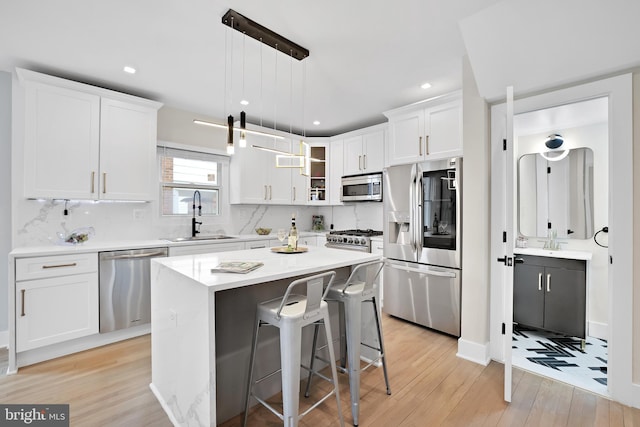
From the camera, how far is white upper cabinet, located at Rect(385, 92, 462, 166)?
10.4ft

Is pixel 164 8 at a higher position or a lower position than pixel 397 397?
higher

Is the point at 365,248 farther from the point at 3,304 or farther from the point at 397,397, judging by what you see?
the point at 3,304

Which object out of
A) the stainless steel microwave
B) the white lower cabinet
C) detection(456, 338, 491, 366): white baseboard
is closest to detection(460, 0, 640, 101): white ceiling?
the stainless steel microwave

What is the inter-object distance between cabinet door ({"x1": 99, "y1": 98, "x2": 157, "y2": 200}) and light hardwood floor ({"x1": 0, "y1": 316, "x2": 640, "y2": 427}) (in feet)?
5.56

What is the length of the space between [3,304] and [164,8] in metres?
3.21

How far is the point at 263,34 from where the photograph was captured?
2283 mm

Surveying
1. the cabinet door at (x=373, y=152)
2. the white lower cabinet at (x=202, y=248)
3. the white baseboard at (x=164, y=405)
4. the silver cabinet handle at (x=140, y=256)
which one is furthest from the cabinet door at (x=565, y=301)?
the silver cabinet handle at (x=140, y=256)

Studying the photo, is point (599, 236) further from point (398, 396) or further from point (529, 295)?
point (398, 396)

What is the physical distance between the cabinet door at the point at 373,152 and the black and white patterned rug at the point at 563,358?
2624 millimetres

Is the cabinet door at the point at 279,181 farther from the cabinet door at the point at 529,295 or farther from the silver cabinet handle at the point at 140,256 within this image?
the cabinet door at the point at 529,295

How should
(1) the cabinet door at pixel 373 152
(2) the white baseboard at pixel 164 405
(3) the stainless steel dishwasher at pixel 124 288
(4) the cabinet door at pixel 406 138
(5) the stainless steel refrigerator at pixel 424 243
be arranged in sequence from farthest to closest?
(1) the cabinet door at pixel 373 152 → (4) the cabinet door at pixel 406 138 → (5) the stainless steel refrigerator at pixel 424 243 → (3) the stainless steel dishwasher at pixel 124 288 → (2) the white baseboard at pixel 164 405

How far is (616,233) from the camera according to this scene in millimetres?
2018

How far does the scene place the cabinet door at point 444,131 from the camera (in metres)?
3.16

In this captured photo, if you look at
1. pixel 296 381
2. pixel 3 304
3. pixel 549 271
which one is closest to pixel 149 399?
pixel 296 381
